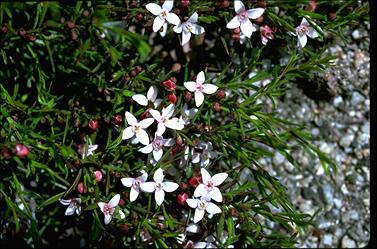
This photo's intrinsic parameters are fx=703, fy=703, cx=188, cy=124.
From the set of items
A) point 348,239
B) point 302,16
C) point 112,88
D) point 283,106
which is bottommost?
point 348,239

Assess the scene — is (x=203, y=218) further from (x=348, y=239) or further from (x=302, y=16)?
(x=348, y=239)

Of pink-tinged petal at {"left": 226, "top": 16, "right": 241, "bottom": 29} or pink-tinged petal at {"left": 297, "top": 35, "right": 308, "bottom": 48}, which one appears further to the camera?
pink-tinged petal at {"left": 297, "top": 35, "right": 308, "bottom": 48}

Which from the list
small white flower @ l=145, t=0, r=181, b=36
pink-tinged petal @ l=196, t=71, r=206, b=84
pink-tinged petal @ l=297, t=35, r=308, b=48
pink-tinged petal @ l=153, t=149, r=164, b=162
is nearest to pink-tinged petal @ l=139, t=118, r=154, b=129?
pink-tinged petal @ l=153, t=149, r=164, b=162

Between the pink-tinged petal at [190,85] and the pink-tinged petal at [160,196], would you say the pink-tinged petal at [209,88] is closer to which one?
the pink-tinged petal at [190,85]

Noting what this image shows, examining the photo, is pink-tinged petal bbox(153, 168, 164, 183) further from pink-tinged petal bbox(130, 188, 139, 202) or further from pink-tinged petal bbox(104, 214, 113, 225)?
pink-tinged petal bbox(104, 214, 113, 225)

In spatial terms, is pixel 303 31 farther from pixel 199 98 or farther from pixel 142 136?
pixel 142 136
